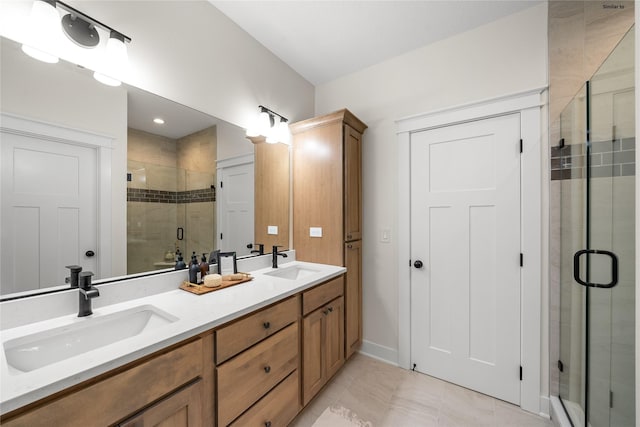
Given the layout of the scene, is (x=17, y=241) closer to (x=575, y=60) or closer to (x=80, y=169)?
(x=80, y=169)

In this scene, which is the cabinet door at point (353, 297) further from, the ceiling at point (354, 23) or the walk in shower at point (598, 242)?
the ceiling at point (354, 23)

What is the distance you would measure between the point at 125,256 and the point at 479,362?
97.2 inches

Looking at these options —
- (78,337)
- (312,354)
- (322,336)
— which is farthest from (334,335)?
(78,337)

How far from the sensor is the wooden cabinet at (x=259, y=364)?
3.58 ft

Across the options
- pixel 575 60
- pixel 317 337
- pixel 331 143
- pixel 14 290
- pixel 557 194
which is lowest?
pixel 317 337

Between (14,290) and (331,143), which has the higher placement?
(331,143)

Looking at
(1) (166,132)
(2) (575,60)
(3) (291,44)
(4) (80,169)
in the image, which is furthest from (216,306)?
(2) (575,60)

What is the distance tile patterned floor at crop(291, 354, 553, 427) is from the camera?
64.6 inches

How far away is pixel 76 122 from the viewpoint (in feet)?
3.82

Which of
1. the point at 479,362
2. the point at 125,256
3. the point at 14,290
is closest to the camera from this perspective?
the point at 14,290

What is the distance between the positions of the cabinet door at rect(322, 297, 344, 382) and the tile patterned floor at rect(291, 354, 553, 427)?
172 mm

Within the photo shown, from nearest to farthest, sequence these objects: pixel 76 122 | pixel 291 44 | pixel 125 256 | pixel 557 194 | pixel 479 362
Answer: pixel 76 122 < pixel 125 256 < pixel 557 194 < pixel 479 362 < pixel 291 44

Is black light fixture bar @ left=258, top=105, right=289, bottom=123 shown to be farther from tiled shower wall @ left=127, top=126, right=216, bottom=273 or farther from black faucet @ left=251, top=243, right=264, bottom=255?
black faucet @ left=251, top=243, right=264, bottom=255

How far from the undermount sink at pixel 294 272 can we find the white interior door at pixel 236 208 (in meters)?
0.30
